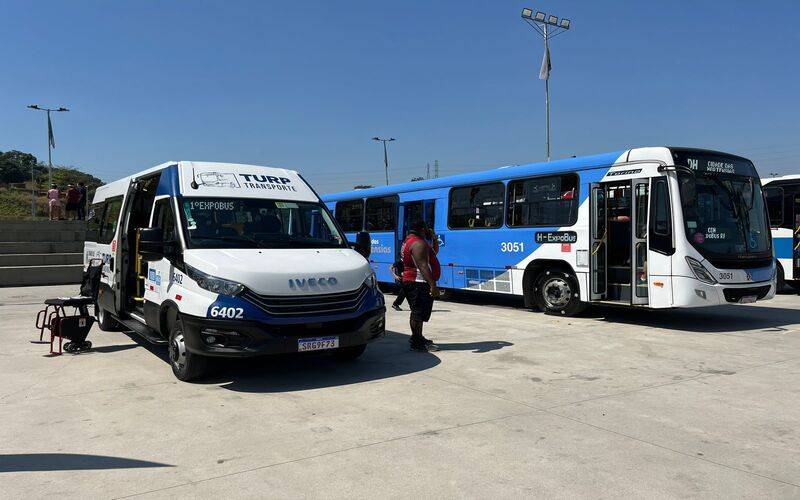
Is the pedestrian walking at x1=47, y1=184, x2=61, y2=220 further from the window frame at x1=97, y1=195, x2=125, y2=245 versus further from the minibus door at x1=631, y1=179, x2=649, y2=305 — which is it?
the minibus door at x1=631, y1=179, x2=649, y2=305

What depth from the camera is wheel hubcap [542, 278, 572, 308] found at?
1138cm

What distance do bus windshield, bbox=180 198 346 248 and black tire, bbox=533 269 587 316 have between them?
5571 millimetres

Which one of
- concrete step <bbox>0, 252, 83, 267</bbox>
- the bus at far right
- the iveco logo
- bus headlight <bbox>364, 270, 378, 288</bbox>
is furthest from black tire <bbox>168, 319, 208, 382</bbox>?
concrete step <bbox>0, 252, 83, 267</bbox>

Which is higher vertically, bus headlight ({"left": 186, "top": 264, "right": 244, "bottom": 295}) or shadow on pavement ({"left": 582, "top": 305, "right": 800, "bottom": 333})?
bus headlight ({"left": 186, "top": 264, "right": 244, "bottom": 295})

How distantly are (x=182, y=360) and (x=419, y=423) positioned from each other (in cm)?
288

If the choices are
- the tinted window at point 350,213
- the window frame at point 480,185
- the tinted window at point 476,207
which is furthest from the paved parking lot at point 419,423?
the tinted window at point 350,213

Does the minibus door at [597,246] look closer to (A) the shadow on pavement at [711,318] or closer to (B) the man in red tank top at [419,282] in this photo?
(A) the shadow on pavement at [711,318]

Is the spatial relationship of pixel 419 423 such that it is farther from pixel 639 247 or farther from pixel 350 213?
pixel 350 213

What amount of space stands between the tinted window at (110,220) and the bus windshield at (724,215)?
8810mm

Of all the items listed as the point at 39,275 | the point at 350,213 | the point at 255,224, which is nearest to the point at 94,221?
the point at 255,224

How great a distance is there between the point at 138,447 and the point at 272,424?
1038mm

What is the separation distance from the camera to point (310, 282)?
Result: 615cm

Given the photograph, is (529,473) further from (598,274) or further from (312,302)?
(598,274)

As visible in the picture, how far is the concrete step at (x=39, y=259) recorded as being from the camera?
20373 millimetres
